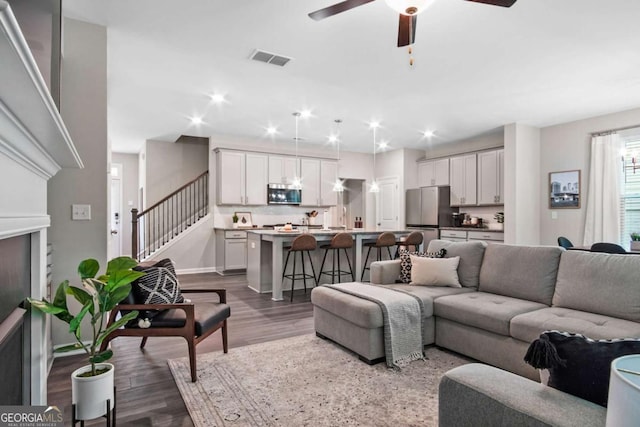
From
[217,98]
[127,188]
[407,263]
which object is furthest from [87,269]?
[127,188]

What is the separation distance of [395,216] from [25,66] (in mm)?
8388

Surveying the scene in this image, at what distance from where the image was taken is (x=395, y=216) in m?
8.67

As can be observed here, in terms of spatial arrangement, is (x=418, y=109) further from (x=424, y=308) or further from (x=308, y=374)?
(x=308, y=374)

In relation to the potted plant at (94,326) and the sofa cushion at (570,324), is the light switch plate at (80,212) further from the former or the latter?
the sofa cushion at (570,324)

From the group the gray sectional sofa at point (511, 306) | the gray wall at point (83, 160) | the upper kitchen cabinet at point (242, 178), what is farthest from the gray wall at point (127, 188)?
the gray sectional sofa at point (511, 306)

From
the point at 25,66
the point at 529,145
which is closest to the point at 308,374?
the point at 25,66

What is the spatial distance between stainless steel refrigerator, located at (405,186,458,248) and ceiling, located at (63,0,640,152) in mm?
1943

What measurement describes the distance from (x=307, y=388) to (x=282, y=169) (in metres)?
5.99

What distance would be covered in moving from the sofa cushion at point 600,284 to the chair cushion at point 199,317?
2.68 meters

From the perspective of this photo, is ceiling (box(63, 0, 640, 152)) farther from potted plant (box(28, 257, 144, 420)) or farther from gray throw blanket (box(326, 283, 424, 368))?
gray throw blanket (box(326, 283, 424, 368))

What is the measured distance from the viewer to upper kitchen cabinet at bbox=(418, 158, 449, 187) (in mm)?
7840

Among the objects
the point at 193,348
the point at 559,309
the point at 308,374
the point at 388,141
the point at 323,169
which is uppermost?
the point at 388,141

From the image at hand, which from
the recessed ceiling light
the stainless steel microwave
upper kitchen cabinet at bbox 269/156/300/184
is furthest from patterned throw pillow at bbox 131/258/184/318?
upper kitchen cabinet at bbox 269/156/300/184

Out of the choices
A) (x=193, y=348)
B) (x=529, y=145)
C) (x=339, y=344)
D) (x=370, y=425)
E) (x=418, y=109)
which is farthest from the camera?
(x=529, y=145)
